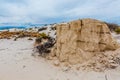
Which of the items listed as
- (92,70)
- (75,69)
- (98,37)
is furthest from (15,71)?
(98,37)

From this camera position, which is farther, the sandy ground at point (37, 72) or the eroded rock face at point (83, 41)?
the eroded rock face at point (83, 41)

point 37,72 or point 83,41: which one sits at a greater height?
point 83,41

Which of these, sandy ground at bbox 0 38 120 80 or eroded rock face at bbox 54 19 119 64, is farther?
eroded rock face at bbox 54 19 119 64

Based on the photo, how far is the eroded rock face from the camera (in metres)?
9.62

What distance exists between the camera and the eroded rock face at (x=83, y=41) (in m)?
9.62

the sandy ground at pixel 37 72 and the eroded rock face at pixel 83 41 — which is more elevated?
the eroded rock face at pixel 83 41

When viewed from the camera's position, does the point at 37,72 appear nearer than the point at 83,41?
Yes

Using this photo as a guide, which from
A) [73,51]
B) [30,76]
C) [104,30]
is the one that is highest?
[104,30]

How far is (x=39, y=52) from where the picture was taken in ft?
36.8

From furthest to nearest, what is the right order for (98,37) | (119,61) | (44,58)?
1. (44,58)
2. (98,37)
3. (119,61)

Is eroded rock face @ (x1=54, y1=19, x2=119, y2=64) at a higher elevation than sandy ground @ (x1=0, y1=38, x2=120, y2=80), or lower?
higher

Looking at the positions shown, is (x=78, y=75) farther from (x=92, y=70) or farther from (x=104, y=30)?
(x=104, y=30)

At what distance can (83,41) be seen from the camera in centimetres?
984

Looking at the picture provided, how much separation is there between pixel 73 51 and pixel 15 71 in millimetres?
2408
